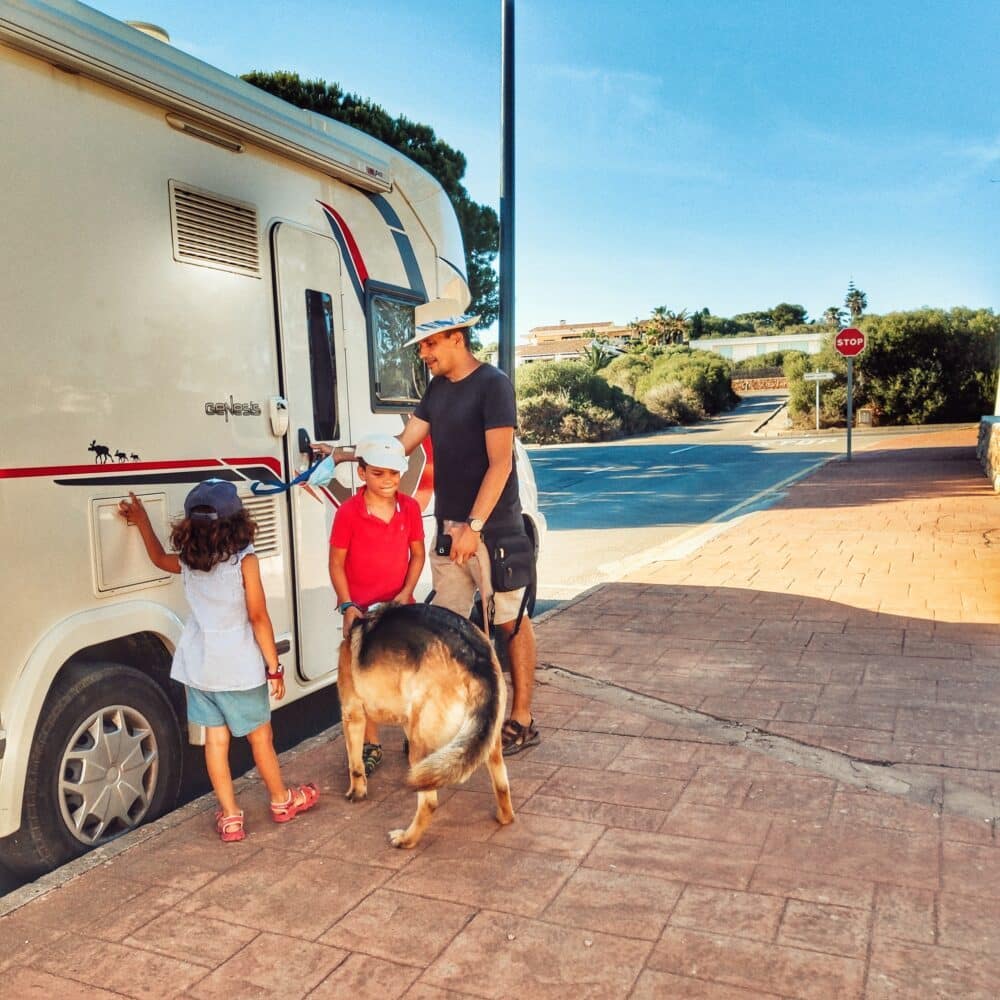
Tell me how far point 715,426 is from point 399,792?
121 ft

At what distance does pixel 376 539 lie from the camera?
416 centimetres

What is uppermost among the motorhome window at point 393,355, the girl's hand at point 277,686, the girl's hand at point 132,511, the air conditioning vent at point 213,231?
the air conditioning vent at point 213,231

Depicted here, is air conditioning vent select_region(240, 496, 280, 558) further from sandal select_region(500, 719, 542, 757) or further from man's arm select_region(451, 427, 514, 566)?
sandal select_region(500, 719, 542, 757)

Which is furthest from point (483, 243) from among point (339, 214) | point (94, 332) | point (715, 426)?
point (94, 332)

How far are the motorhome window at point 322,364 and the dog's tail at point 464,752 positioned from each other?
193 centimetres

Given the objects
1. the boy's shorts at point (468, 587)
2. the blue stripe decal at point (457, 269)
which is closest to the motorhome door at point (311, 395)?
the boy's shorts at point (468, 587)

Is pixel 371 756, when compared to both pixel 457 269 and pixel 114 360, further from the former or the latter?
pixel 457 269

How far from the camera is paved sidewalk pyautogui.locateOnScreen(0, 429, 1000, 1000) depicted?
276 cm

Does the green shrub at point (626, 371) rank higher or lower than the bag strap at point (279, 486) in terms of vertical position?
higher

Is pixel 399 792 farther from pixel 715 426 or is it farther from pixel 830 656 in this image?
pixel 715 426

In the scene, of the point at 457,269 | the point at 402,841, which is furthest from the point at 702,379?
the point at 402,841

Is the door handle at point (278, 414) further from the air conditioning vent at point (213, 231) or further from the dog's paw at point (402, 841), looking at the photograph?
the dog's paw at point (402, 841)

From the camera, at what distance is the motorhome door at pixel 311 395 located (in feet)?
15.4

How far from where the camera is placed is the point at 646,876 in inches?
130
